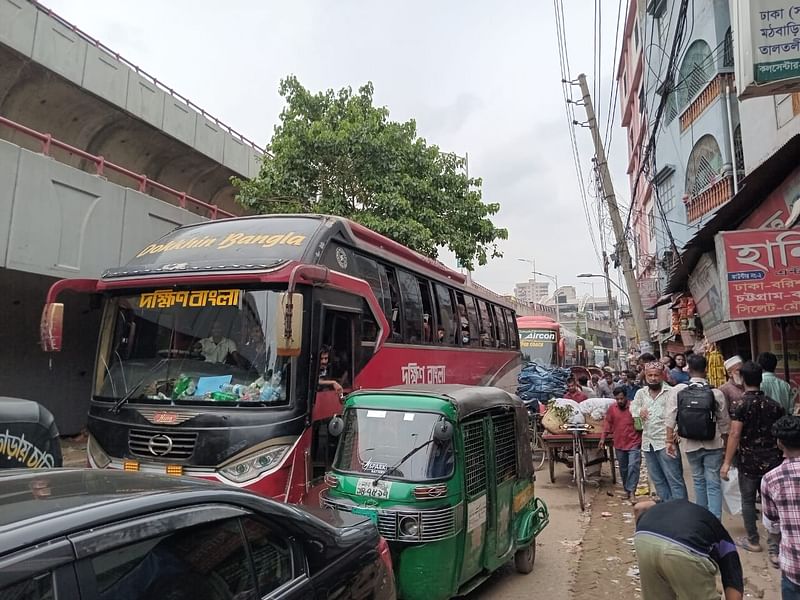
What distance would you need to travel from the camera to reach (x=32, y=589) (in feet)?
5.25

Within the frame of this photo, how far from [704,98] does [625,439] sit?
444 inches

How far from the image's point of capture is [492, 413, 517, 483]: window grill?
5.10 meters

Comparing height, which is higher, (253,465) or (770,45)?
(770,45)

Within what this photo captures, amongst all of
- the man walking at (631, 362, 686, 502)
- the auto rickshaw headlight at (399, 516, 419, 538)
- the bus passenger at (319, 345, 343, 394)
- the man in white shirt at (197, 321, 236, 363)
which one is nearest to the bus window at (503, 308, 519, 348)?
the man walking at (631, 362, 686, 502)

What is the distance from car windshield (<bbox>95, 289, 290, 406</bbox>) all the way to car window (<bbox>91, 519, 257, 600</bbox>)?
300 centimetres

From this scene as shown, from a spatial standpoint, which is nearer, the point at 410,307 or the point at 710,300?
the point at 410,307

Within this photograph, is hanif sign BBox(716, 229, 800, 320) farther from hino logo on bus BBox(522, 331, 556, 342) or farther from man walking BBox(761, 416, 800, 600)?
hino logo on bus BBox(522, 331, 556, 342)

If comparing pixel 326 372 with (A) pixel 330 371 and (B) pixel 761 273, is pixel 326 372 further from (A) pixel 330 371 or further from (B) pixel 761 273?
(B) pixel 761 273

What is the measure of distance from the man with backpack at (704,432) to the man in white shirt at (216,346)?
449 cm

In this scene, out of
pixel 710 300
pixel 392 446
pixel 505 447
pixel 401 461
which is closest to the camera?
pixel 401 461

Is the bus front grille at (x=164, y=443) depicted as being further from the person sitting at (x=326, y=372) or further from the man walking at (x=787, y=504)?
the man walking at (x=787, y=504)

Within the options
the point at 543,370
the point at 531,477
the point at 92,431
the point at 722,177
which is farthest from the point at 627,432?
the point at 722,177

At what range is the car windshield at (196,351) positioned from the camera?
5.34 metres

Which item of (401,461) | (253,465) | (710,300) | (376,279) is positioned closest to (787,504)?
(401,461)
